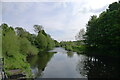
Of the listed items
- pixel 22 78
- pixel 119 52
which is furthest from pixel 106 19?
pixel 22 78

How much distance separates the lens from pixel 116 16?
23219mm

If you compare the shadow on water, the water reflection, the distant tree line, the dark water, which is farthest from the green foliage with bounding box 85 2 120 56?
the distant tree line

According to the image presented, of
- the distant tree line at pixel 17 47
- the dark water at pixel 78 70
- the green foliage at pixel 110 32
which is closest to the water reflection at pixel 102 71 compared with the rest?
the dark water at pixel 78 70

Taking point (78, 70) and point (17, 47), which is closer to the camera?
point (78, 70)

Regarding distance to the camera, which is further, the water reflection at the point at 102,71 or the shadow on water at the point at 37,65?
the shadow on water at the point at 37,65

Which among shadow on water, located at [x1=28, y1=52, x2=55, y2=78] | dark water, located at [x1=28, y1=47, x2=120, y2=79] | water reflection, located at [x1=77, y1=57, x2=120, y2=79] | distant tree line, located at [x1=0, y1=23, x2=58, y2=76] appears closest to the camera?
water reflection, located at [x1=77, y1=57, x2=120, y2=79]

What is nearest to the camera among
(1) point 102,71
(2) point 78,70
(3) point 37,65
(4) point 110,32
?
(1) point 102,71

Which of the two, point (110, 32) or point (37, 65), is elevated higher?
point (110, 32)

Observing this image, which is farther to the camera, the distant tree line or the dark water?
the distant tree line

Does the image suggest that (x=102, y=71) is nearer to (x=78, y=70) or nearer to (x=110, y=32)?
(x=78, y=70)

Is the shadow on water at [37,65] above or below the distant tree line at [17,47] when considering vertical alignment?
below

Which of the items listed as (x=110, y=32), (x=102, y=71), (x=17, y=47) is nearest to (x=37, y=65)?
(x=17, y=47)

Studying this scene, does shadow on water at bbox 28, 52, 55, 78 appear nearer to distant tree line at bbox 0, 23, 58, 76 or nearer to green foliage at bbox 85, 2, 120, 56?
distant tree line at bbox 0, 23, 58, 76

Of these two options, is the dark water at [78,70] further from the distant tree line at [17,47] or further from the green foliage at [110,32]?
the green foliage at [110,32]
